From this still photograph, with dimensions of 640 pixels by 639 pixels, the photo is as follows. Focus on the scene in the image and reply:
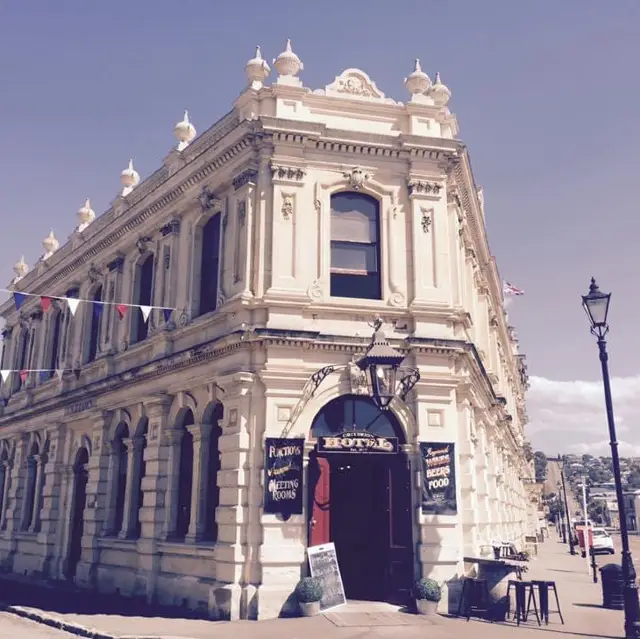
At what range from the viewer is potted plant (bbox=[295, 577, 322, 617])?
1419 cm

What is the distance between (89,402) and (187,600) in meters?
8.99

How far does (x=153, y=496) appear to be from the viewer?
59.2 ft

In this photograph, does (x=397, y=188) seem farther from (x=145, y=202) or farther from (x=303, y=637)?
(x=303, y=637)

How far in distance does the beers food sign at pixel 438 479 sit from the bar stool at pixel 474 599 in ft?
4.88

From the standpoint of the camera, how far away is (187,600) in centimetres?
1591

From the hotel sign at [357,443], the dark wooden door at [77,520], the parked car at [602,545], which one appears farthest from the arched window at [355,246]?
the parked car at [602,545]

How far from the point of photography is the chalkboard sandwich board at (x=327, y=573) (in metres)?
14.6

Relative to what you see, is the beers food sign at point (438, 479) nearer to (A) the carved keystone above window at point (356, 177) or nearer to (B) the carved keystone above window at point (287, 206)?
(B) the carved keystone above window at point (287, 206)

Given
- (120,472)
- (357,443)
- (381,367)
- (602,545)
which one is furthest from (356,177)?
(602,545)

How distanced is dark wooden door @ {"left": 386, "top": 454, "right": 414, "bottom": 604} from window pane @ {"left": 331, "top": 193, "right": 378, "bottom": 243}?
5553mm

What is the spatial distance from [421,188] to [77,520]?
612 inches

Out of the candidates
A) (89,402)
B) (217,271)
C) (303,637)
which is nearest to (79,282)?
(89,402)

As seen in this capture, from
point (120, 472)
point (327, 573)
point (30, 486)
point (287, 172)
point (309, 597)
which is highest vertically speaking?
point (287, 172)

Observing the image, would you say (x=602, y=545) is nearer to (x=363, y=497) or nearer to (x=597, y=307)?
(x=363, y=497)
